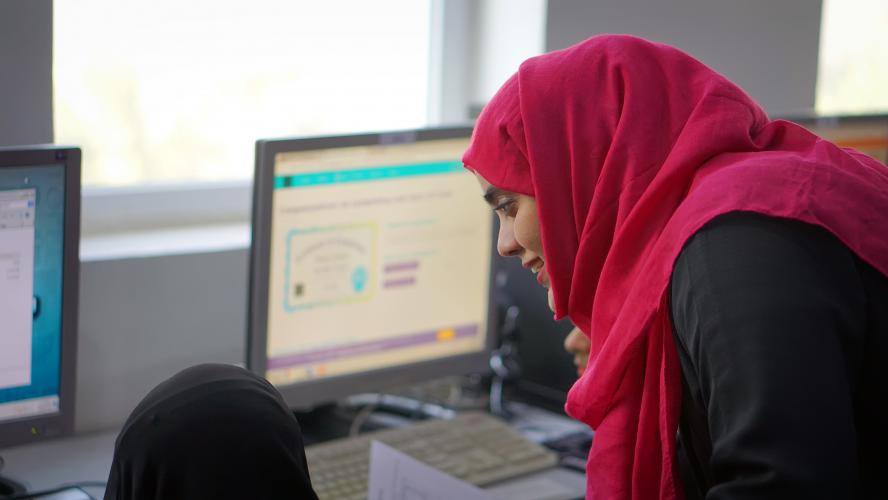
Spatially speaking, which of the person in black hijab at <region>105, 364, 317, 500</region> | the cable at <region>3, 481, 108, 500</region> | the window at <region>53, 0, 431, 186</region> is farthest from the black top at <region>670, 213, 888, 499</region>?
the window at <region>53, 0, 431, 186</region>

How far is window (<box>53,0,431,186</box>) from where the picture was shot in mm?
2230

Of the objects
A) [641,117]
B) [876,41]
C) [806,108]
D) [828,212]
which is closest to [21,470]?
[641,117]

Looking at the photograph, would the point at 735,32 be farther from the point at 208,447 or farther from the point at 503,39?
the point at 208,447

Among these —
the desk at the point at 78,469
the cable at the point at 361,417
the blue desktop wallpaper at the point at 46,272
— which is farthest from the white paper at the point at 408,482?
the blue desktop wallpaper at the point at 46,272

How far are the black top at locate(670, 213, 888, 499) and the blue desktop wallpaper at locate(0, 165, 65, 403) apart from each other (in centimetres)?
82

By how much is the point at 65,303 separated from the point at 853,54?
4.15m

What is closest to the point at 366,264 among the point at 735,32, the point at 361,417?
the point at 361,417

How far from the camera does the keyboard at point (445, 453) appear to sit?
5.63 feet

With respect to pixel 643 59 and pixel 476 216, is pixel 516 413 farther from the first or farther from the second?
pixel 643 59

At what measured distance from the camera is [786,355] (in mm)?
1023

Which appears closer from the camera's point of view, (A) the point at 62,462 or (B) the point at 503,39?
(A) the point at 62,462

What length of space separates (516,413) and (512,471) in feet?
1.04

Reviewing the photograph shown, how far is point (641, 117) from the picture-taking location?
50.1 inches

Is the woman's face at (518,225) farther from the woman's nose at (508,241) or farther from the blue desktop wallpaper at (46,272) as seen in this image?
the blue desktop wallpaper at (46,272)
